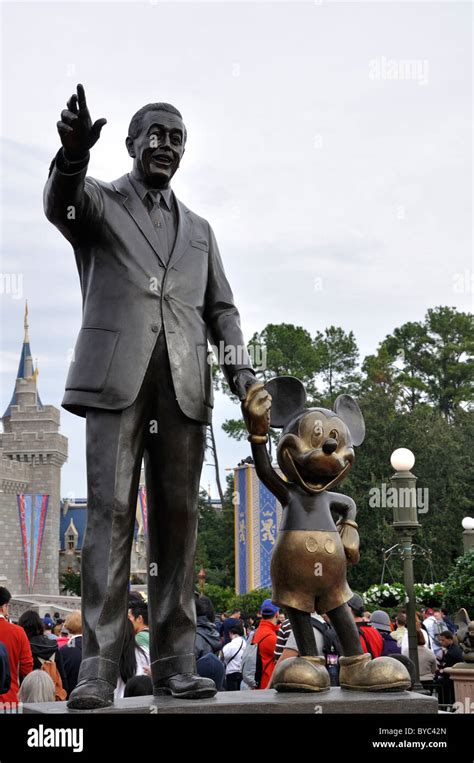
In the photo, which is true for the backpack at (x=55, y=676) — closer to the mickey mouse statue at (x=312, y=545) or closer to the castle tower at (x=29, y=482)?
the mickey mouse statue at (x=312, y=545)

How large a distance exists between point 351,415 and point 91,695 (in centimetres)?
222

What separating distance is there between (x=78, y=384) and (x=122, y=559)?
0.85 m

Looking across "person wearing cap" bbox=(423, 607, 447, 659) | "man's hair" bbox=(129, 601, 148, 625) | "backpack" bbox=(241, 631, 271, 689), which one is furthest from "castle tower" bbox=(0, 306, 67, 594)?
"man's hair" bbox=(129, 601, 148, 625)

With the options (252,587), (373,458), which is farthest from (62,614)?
(252,587)

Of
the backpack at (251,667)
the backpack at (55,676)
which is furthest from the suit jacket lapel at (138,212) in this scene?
the backpack at (251,667)

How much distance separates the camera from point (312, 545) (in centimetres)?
500

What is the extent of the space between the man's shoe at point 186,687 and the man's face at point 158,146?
2458mm

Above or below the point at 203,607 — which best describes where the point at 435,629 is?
below

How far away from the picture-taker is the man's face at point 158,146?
4.95 meters

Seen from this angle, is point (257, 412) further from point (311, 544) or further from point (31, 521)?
point (31, 521)

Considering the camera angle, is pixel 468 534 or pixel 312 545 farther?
pixel 468 534

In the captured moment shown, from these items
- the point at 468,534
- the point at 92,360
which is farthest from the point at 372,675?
the point at 468,534

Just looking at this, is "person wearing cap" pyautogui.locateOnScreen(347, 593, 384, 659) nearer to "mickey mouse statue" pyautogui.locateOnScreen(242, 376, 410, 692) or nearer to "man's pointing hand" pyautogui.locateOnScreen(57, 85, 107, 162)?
"mickey mouse statue" pyautogui.locateOnScreen(242, 376, 410, 692)

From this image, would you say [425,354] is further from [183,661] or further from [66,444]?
[183,661]
